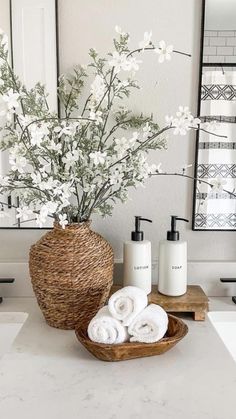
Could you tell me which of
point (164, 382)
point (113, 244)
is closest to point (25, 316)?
point (113, 244)

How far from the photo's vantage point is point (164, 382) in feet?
2.41

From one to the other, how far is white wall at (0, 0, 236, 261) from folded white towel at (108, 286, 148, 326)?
0.35 meters

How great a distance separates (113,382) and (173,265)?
39cm

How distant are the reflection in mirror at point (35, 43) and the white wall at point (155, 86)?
Result: 0.03m

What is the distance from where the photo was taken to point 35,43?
1.10 m

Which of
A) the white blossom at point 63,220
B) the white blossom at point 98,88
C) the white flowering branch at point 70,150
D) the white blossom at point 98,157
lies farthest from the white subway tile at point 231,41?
the white blossom at point 63,220

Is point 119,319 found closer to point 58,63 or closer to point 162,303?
point 162,303

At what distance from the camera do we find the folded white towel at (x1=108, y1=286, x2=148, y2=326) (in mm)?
816

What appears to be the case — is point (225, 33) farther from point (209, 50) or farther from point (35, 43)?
point (35, 43)

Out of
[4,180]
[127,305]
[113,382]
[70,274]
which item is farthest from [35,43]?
[113,382]

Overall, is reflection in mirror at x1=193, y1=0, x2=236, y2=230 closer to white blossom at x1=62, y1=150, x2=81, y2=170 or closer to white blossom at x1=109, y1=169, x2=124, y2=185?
white blossom at x1=109, y1=169, x2=124, y2=185

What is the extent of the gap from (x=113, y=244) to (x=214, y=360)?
1.63 feet

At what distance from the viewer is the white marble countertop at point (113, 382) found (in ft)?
2.15

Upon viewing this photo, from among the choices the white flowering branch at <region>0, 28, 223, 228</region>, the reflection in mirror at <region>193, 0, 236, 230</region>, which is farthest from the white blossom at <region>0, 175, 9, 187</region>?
the reflection in mirror at <region>193, 0, 236, 230</region>
